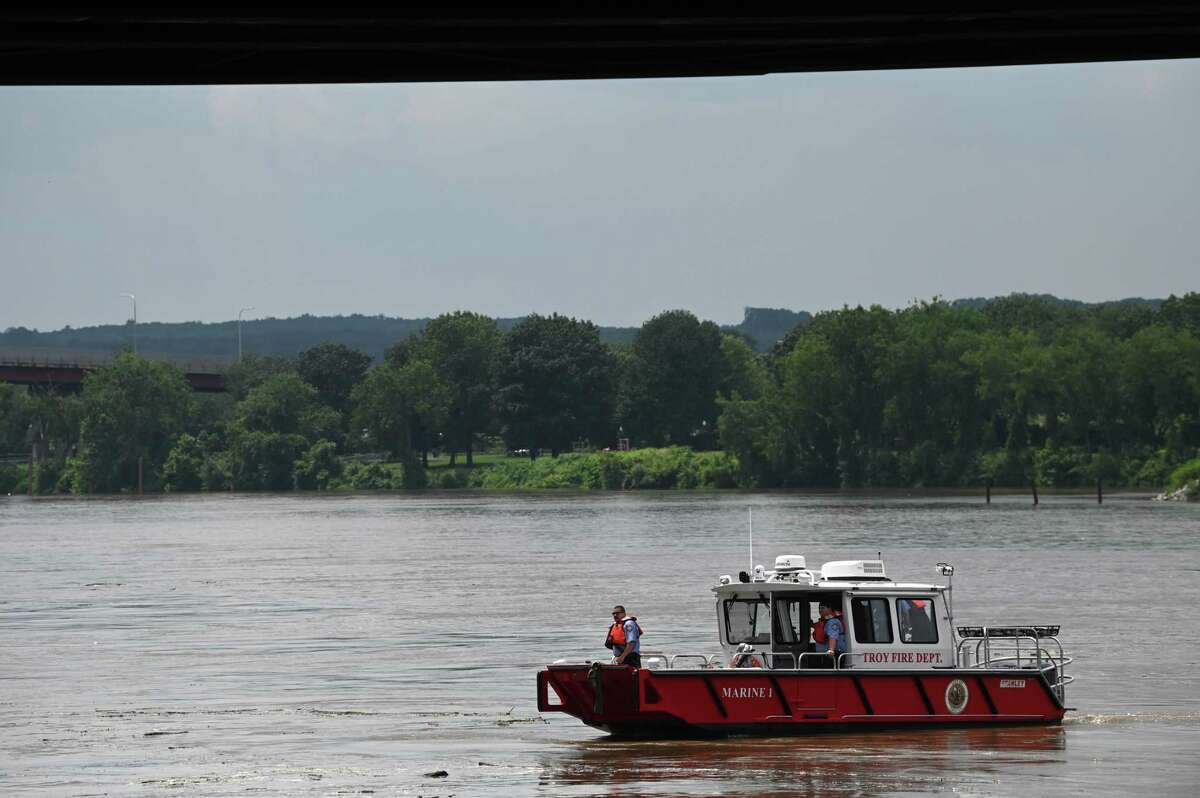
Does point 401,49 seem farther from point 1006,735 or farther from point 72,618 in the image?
point 72,618

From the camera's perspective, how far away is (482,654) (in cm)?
4691

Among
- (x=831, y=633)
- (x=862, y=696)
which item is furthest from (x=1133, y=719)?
(x=831, y=633)

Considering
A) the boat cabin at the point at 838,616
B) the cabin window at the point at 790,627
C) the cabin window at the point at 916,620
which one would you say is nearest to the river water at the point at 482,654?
the boat cabin at the point at 838,616

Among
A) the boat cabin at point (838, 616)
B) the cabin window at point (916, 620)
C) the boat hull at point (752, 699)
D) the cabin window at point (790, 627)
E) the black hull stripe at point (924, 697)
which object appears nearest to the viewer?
the boat hull at point (752, 699)

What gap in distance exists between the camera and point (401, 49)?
25094 millimetres

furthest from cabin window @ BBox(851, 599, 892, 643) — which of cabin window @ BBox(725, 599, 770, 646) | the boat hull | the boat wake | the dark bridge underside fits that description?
the dark bridge underside

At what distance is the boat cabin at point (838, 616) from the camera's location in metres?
31.3

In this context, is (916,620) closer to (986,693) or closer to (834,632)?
(834,632)

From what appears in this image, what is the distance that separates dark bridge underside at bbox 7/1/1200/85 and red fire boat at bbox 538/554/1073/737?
8743 mm

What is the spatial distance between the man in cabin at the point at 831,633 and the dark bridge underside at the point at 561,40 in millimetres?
8811

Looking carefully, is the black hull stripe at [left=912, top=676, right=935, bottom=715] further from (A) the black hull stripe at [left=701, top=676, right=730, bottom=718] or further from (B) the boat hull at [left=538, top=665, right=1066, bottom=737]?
(A) the black hull stripe at [left=701, top=676, right=730, bottom=718]

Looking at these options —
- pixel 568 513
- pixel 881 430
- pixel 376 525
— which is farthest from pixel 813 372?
pixel 376 525

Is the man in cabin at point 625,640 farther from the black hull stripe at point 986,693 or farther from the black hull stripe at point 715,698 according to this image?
the black hull stripe at point 986,693

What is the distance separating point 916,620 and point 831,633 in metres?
1.56
